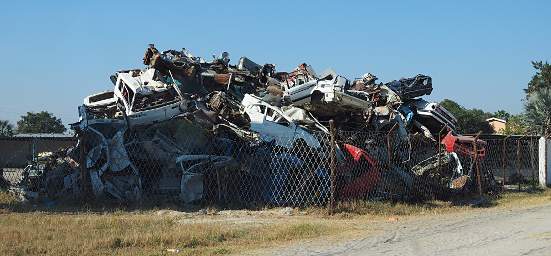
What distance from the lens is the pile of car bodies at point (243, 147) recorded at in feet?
45.2

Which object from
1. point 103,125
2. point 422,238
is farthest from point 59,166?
point 422,238

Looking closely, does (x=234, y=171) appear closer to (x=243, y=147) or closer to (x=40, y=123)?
(x=243, y=147)

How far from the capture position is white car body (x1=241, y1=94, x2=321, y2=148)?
13828mm

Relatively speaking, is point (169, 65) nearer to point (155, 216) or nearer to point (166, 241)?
point (155, 216)

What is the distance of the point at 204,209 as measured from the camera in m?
13.4

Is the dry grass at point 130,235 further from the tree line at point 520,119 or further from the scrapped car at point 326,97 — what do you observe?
the tree line at point 520,119

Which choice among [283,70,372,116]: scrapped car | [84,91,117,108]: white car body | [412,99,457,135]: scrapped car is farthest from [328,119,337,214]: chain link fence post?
[84,91,117,108]: white car body

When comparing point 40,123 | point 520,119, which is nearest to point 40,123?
point 40,123

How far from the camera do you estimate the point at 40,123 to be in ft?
249

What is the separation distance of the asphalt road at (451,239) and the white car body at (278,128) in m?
2.98

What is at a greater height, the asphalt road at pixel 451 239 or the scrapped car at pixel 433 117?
the scrapped car at pixel 433 117

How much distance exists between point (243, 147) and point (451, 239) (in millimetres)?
5926

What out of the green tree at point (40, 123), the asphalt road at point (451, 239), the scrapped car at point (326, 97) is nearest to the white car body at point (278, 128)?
the scrapped car at point (326, 97)

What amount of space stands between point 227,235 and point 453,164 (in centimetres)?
844
